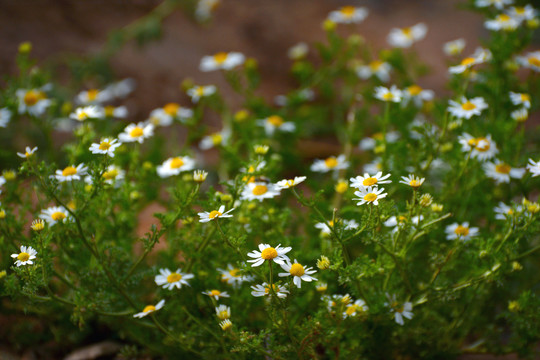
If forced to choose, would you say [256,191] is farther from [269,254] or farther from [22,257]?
[22,257]

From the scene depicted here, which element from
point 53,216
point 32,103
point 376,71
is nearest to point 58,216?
point 53,216

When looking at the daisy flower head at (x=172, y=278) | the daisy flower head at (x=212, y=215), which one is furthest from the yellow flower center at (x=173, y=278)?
the daisy flower head at (x=212, y=215)

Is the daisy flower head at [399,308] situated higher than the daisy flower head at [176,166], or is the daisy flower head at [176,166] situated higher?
the daisy flower head at [176,166]

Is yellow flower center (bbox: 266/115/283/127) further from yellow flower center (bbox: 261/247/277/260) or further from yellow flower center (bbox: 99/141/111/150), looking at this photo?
yellow flower center (bbox: 261/247/277/260)

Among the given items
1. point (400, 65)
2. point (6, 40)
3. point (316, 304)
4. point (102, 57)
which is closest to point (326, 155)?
point (400, 65)

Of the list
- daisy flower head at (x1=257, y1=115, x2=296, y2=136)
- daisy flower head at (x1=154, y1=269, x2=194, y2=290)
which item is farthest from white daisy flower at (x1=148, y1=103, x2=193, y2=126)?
daisy flower head at (x1=154, y1=269, x2=194, y2=290)

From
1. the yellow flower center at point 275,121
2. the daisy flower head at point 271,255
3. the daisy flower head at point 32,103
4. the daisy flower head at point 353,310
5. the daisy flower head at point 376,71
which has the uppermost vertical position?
the daisy flower head at point 32,103

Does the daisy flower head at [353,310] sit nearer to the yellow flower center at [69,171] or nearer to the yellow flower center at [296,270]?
the yellow flower center at [296,270]
